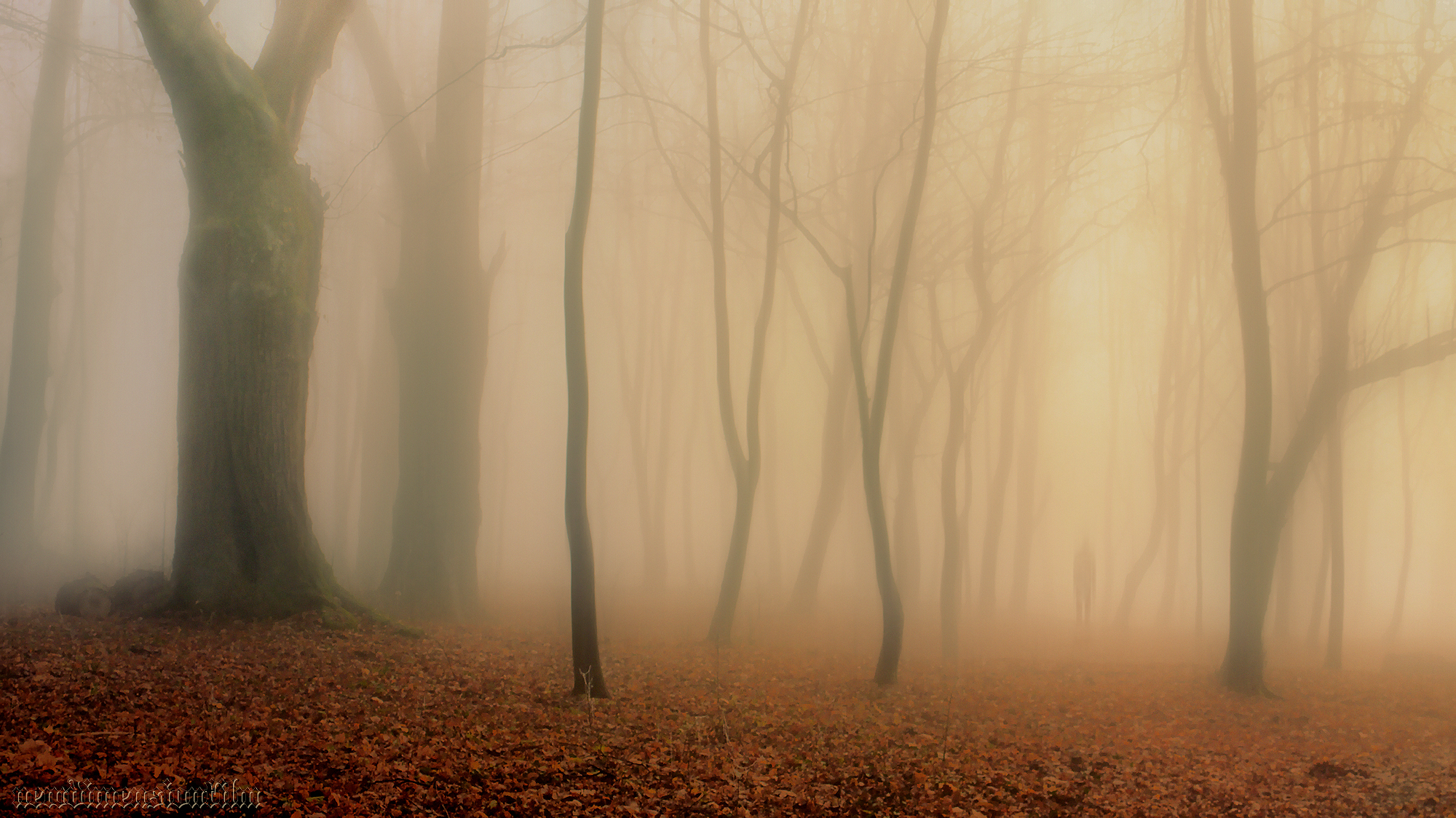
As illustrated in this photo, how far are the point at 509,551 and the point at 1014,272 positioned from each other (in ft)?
89.7

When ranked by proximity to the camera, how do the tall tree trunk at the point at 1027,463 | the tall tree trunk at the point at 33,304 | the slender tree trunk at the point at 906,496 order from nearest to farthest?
the tall tree trunk at the point at 33,304 < the slender tree trunk at the point at 906,496 < the tall tree trunk at the point at 1027,463

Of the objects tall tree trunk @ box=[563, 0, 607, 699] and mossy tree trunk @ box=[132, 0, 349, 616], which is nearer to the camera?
tall tree trunk @ box=[563, 0, 607, 699]

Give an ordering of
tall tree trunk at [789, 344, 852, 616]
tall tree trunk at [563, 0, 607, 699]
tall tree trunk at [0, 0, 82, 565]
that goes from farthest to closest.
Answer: tall tree trunk at [789, 344, 852, 616] → tall tree trunk at [0, 0, 82, 565] → tall tree trunk at [563, 0, 607, 699]

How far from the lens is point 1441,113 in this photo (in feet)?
35.3

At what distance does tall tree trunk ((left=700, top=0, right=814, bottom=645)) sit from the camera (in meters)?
10.8

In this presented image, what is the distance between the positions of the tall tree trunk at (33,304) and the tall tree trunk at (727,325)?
11.2 m

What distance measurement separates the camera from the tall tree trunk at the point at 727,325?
A: 10844 millimetres

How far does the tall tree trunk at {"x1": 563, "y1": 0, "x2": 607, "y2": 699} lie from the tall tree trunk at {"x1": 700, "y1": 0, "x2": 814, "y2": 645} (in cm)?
403

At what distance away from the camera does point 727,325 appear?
11.2 metres

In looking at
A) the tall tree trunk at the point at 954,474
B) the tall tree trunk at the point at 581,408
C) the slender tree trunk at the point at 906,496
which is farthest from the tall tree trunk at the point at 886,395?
the slender tree trunk at the point at 906,496

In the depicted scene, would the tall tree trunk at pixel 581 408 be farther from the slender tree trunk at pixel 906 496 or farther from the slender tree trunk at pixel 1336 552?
the slender tree trunk at pixel 1336 552

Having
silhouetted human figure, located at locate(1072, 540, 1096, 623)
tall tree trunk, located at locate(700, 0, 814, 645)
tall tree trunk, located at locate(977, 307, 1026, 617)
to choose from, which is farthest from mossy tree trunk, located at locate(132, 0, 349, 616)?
silhouetted human figure, located at locate(1072, 540, 1096, 623)

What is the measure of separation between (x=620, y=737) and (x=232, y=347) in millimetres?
5020

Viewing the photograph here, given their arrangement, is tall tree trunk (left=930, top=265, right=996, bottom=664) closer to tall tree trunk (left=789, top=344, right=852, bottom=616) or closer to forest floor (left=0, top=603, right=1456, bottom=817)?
forest floor (left=0, top=603, right=1456, bottom=817)
